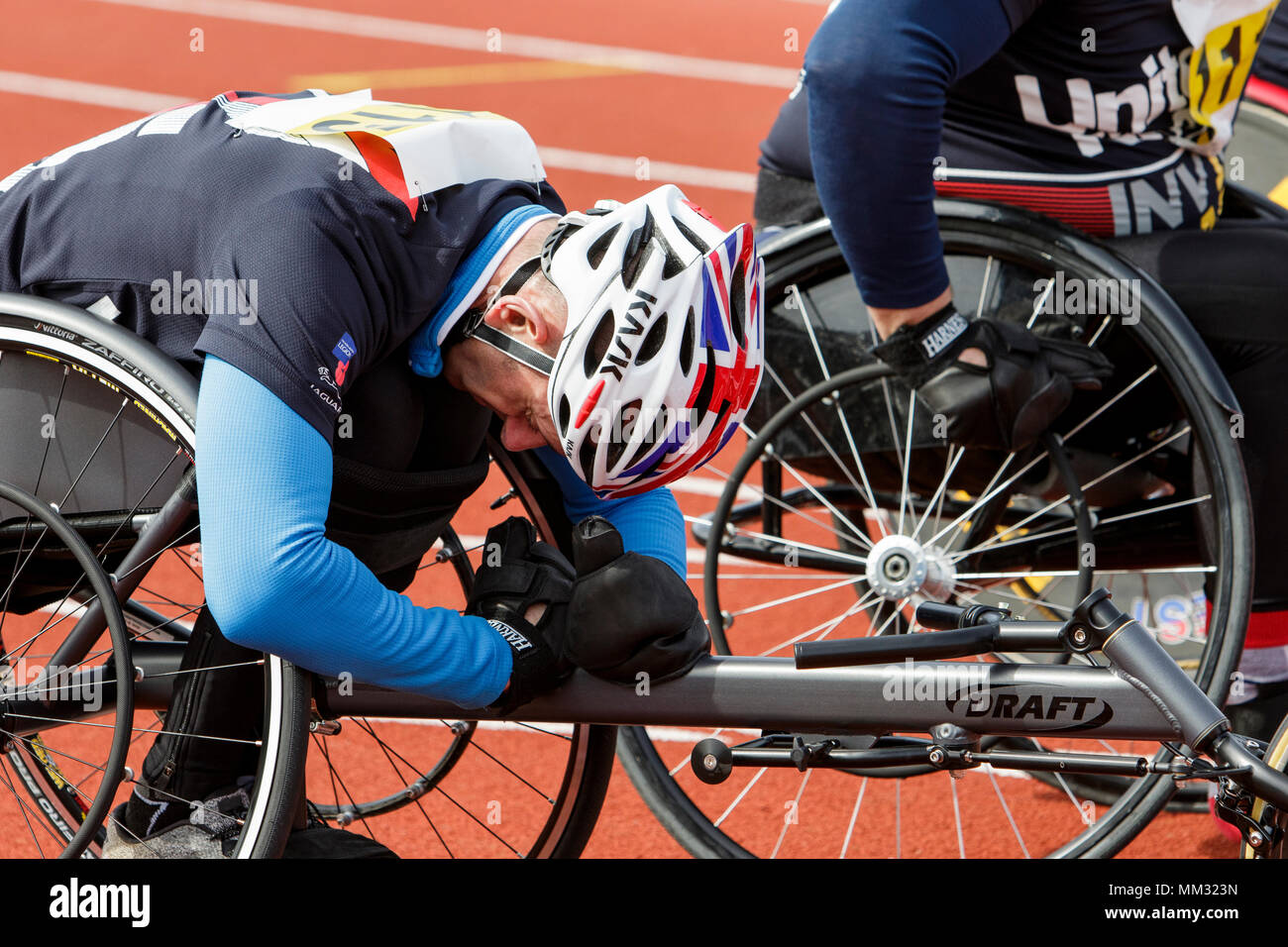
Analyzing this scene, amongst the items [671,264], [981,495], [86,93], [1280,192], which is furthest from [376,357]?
[86,93]

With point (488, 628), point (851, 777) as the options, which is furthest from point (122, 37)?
point (488, 628)

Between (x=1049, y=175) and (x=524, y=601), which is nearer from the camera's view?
(x=524, y=601)

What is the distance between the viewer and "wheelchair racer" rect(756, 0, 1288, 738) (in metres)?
2.49

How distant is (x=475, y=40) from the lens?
40.9 ft

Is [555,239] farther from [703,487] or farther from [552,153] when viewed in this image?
[552,153]

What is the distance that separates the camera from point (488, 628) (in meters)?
2.10

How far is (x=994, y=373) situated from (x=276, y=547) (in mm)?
1405

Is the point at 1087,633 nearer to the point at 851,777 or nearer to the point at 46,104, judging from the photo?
the point at 851,777

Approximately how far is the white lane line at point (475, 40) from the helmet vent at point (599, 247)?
9972mm

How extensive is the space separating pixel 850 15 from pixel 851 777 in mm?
1939

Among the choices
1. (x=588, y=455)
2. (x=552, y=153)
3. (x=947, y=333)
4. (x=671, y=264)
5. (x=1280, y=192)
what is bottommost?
(x=588, y=455)

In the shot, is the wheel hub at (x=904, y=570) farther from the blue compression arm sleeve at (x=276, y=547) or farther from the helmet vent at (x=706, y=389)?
the blue compression arm sleeve at (x=276, y=547)

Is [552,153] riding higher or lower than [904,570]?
higher

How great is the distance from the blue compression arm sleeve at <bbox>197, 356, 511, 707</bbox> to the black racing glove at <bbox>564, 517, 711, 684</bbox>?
285 millimetres
